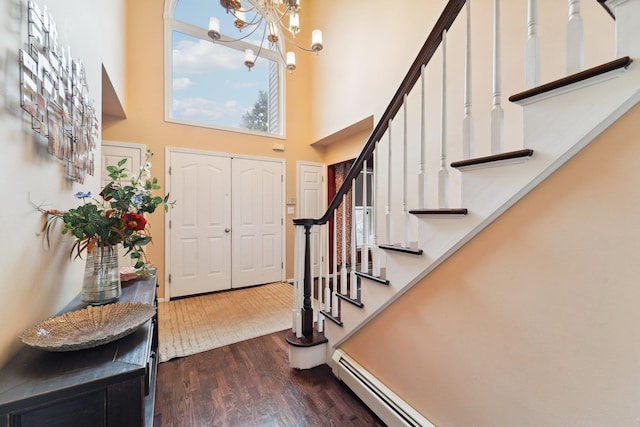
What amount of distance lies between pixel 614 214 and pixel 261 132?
13.5 feet

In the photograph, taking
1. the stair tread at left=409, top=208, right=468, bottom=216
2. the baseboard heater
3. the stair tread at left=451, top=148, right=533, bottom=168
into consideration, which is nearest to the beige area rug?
the baseboard heater

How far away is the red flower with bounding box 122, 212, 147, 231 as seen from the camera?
1.14 meters

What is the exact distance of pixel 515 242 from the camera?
1001 millimetres

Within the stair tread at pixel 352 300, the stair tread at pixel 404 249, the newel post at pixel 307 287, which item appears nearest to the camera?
the stair tread at pixel 404 249

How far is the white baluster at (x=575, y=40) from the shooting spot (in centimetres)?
78

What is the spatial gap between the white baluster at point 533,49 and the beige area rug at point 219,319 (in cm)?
268

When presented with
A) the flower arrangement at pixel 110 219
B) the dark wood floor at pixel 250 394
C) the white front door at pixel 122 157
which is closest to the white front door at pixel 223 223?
the white front door at pixel 122 157

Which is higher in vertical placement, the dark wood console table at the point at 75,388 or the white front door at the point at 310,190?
the white front door at the point at 310,190

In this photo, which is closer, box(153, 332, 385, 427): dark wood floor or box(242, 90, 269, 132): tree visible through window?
box(153, 332, 385, 427): dark wood floor

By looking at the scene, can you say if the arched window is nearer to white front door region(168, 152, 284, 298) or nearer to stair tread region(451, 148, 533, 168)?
white front door region(168, 152, 284, 298)

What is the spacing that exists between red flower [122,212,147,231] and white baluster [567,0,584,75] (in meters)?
1.62

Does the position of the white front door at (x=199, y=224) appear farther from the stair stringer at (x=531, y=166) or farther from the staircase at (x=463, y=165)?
the stair stringer at (x=531, y=166)

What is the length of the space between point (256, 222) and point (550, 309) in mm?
3750

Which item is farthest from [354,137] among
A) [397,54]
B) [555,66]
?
[555,66]
